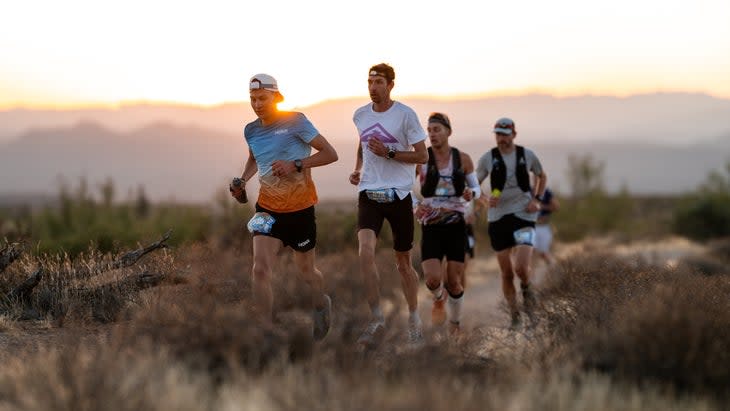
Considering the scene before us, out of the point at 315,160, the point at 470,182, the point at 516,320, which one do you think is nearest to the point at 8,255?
the point at 315,160

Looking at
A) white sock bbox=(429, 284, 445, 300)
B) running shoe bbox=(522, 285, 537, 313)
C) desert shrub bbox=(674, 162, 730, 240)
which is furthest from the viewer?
desert shrub bbox=(674, 162, 730, 240)

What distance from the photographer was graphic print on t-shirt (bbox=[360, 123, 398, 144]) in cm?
1065

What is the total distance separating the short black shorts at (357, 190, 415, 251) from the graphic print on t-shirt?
1.80 ft

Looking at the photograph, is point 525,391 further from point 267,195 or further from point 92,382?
point 267,195

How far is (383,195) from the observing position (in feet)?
35.2

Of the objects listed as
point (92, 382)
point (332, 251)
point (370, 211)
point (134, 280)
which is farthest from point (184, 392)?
point (332, 251)

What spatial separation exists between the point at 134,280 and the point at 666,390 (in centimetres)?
638

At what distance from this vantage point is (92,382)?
649 cm

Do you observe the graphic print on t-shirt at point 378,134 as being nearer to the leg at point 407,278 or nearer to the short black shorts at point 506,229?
the leg at point 407,278

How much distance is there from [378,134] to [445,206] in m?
→ 1.64

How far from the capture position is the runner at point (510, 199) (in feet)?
43.9

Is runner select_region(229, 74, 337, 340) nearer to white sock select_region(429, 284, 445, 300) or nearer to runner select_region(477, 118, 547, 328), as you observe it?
white sock select_region(429, 284, 445, 300)

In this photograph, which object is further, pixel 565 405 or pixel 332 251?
pixel 332 251

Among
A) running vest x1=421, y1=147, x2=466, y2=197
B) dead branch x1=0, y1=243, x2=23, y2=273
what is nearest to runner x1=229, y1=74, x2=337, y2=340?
running vest x1=421, y1=147, x2=466, y2=197
